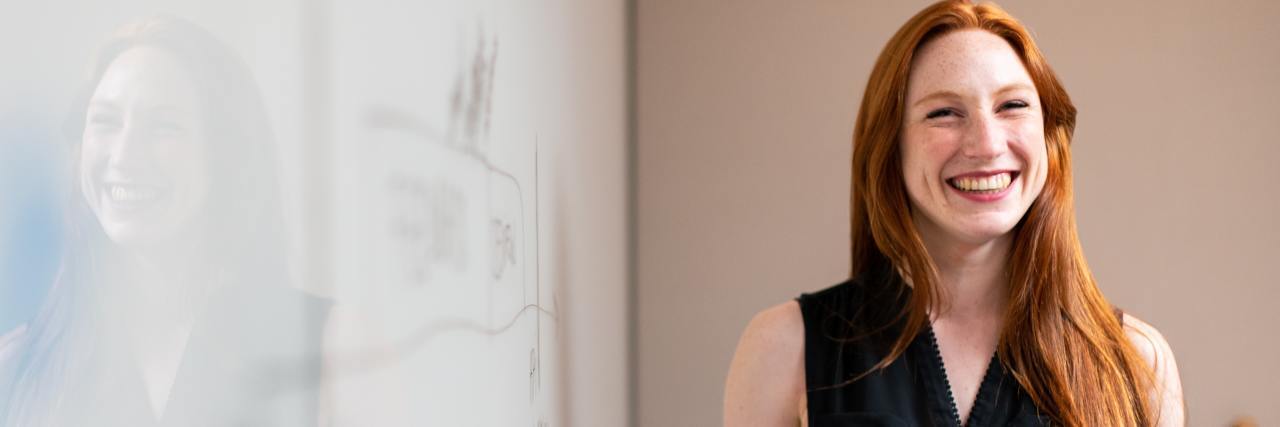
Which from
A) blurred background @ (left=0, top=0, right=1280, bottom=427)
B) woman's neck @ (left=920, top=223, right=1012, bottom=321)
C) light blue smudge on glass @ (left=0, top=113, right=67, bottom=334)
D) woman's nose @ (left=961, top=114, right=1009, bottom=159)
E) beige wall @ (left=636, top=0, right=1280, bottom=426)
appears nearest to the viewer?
light blue smudge on glass @ (left=0, top=113, right=67, bottom=334)

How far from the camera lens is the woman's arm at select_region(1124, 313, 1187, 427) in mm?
1428

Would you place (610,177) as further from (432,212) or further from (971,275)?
(432,212)

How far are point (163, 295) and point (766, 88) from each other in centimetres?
220

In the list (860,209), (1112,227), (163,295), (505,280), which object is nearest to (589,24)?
(860,209)

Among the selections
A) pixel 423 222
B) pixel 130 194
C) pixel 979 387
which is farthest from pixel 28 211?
pixel 979 387

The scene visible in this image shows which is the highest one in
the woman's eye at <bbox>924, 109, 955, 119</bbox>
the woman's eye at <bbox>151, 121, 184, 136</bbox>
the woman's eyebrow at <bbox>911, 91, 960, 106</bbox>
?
the woman's eyebrow at <bbox>911, 91, 960, 106</bbox>

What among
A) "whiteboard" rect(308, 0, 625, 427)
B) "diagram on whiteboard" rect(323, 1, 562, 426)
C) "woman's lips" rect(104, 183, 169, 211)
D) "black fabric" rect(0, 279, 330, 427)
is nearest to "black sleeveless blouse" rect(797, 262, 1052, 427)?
"whiteboard" rect(308, 0, 625, 427)

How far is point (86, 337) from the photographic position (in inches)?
10.0

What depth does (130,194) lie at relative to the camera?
10.6 inches

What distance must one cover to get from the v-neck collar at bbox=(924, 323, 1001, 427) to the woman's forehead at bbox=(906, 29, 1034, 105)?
0.31 metres

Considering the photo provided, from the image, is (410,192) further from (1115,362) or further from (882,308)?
(1115,362)

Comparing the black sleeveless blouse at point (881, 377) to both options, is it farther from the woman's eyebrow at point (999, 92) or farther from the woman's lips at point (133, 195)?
the woman's lips at point (133, 195)

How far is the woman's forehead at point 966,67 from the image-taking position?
1347mm

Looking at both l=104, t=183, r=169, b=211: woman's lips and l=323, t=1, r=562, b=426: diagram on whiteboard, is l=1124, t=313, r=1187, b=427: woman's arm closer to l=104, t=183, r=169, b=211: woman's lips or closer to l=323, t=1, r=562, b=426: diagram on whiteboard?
l=323, t=1, r=562, b=426: diagram on whiteboard
